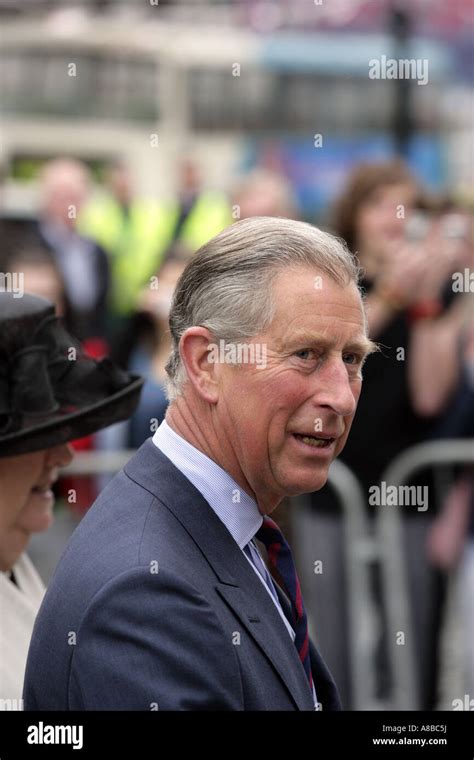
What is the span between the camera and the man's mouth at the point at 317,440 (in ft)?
7.52

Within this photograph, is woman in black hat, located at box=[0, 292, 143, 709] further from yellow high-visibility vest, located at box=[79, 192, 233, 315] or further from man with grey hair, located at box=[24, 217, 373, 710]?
yellow high-visibility vest, located at box=[79, 192, 233, 315]

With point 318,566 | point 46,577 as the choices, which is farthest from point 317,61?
point 46,577

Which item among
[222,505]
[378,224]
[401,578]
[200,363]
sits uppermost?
[378,224]

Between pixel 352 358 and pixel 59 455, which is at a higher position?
pixel 352 358

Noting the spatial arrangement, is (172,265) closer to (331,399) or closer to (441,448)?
(441,448)

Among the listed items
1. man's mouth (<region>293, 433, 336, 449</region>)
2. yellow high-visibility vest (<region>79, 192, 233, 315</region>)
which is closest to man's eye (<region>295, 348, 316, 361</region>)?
man's mouth (<region>293, 433, 336, 449</region>)

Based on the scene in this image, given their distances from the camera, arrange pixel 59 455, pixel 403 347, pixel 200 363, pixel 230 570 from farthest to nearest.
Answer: pixel 403 347 → pixel 59 455 → pixel 200 363 → pixel 230 570

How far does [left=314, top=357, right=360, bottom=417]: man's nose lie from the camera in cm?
225

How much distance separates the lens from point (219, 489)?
2.28 meters

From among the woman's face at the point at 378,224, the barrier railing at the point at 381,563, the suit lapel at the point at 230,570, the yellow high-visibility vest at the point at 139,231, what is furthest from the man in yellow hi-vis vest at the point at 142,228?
the suit lapel at the point at 230,570

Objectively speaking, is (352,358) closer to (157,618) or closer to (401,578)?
(157,618)

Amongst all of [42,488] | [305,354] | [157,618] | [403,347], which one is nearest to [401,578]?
[403,347]

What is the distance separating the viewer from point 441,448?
5348 millimetres

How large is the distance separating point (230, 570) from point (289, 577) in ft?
0.78
